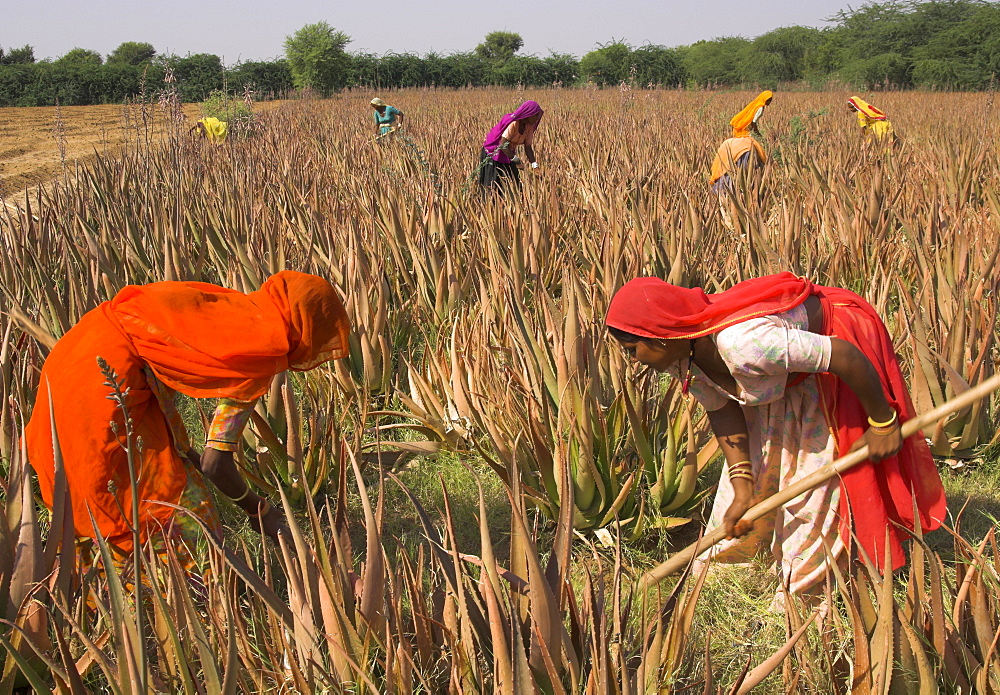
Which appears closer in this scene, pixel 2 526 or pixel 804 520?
pixel 2 526

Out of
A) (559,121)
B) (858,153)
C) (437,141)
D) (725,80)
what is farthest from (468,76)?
(858,153)

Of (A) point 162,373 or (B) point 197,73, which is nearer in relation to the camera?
(A) point 162,373

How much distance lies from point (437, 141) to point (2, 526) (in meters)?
7.41

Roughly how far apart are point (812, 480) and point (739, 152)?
3912 millimetres

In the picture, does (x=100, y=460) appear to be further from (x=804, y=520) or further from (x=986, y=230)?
(x=986, y=230)

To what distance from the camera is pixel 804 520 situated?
1.73 metres

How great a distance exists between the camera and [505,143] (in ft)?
16.0

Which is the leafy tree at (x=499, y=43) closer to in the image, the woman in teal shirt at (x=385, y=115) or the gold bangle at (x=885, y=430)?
the woman in teal shirt at (x=385, y=115)

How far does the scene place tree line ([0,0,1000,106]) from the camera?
2420cm

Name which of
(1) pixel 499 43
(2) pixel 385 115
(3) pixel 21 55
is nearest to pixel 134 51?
(3) pixel 21 55

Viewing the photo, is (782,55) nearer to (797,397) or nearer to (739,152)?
(739,152)

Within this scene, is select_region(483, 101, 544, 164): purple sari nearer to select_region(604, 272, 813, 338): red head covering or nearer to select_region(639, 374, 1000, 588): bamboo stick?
select_region(604, 272, 813, 338): red head covering

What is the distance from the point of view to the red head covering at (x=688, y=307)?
5.00ft

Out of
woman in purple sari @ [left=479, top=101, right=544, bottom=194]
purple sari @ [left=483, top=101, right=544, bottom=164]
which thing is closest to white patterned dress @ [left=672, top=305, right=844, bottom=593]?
woman in purple sari @ [left=479, top=101, right=544, bottom=194]
